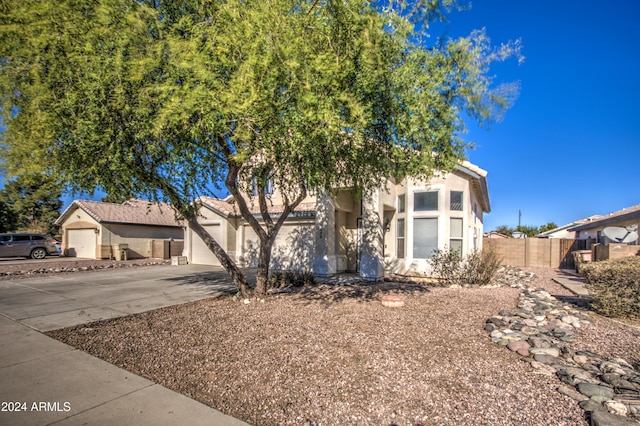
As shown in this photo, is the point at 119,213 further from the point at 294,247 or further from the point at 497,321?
the point at 497,321

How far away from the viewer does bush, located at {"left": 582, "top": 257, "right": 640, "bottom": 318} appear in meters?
7.02

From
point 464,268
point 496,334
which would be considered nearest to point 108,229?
point 464,268

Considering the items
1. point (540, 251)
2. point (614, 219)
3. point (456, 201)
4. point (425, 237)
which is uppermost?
point (456, 201)

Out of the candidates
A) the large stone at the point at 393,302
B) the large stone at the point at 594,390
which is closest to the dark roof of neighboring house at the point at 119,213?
the large stone at the point at 393,302

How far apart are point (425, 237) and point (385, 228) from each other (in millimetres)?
1842

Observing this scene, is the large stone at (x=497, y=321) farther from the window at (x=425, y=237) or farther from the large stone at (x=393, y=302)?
the window at (x=425, y=237)

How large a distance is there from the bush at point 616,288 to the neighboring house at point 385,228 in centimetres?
488

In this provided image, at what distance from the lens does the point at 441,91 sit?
6.22 metres

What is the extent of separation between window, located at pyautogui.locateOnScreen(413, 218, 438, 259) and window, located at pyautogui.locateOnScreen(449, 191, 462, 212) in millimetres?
832

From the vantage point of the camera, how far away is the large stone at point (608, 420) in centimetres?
315

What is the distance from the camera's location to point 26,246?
22.0 metres

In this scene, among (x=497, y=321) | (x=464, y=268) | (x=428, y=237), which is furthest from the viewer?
(x=428, y=237)

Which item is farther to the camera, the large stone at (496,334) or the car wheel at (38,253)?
the car wheel at (38,253)

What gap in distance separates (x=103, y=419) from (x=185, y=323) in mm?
3334
